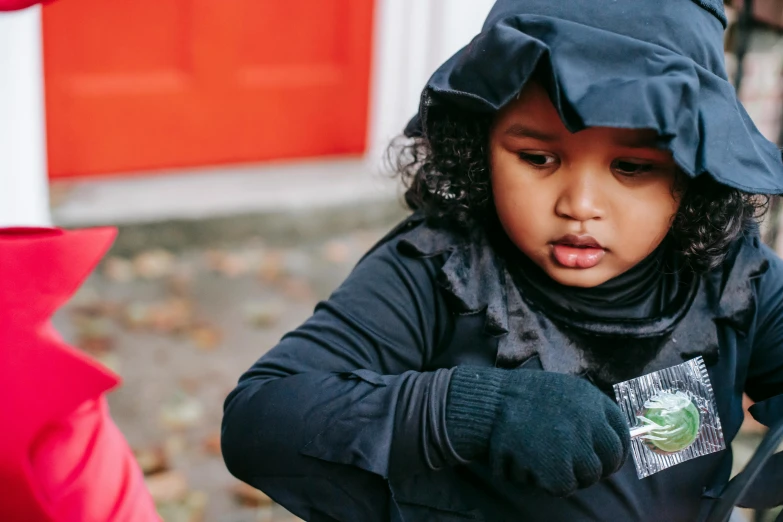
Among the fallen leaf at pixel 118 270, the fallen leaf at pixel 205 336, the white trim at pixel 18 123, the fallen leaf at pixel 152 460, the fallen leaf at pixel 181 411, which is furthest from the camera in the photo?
the fallen leaf at pixel 118 270

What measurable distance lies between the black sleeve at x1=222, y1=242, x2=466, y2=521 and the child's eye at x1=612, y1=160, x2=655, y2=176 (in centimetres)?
30

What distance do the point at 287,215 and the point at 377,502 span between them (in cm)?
293

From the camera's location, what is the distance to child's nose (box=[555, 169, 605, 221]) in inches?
50.2

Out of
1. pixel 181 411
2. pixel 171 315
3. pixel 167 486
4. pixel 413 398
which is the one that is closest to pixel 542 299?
pixel 413 398

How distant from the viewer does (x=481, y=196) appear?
4.83ft

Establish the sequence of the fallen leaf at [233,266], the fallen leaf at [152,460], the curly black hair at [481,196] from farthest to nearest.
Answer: the fallen leaf at [233,266] < the fallen leaf at [152,460] < the curly black hair at [481,196]

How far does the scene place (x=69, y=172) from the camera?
13.2 feet

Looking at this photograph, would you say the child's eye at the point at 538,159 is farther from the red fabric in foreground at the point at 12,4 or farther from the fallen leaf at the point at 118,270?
the fallen leaf at the point at 118,270

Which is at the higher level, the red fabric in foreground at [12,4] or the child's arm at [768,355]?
the red fabric in foreground at [12,4]

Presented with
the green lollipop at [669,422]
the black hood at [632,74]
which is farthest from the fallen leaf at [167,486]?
the black hood at [632,74]

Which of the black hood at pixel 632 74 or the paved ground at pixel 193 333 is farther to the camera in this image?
the paved ground at pixel 193 333

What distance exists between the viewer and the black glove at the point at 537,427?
1.16 m

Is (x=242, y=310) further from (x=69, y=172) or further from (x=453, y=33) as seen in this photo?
(x=453, y=33)

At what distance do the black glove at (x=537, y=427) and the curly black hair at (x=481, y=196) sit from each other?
0.33 m
